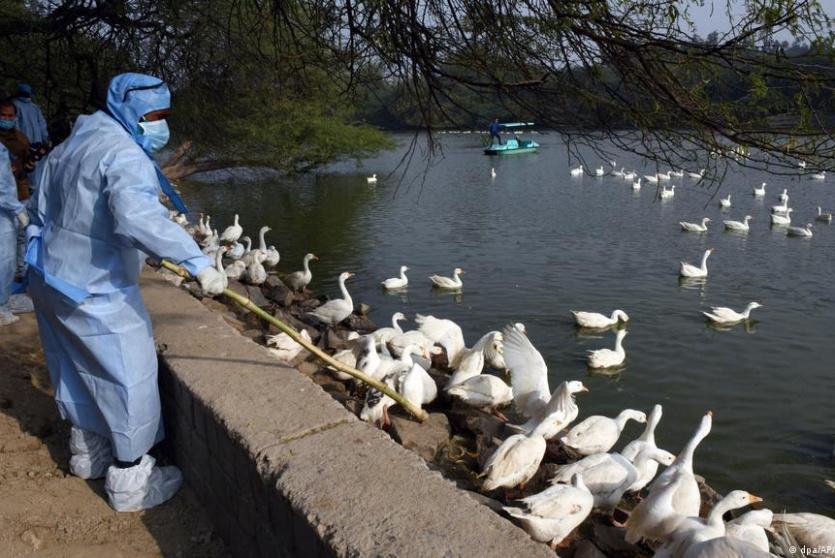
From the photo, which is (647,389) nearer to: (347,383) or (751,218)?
(347,383)

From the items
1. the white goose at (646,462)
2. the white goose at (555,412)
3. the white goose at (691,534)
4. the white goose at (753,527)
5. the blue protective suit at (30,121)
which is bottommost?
the white goose at (646,462)

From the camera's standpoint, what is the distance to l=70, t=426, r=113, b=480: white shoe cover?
3547mm

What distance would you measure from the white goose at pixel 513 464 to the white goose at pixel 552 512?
61 centimetres

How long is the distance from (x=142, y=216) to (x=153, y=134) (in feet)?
1.99

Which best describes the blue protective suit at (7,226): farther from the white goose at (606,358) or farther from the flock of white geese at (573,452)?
the white goose at (606,358)

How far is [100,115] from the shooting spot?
3383 mm

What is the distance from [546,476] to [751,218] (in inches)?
540

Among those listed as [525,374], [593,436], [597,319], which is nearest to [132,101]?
[525,374]

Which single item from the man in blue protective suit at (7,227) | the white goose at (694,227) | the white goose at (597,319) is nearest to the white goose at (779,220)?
the white goose at (694,227)

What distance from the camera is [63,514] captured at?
333 cm

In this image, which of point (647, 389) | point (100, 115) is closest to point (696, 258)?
point (647, 389)

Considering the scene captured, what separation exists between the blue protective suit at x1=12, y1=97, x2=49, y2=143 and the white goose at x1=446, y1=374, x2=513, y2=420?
218 inches

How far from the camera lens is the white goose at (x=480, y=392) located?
6672mm

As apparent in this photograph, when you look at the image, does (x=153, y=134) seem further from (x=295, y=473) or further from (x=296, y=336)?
(x=295, y=473)
